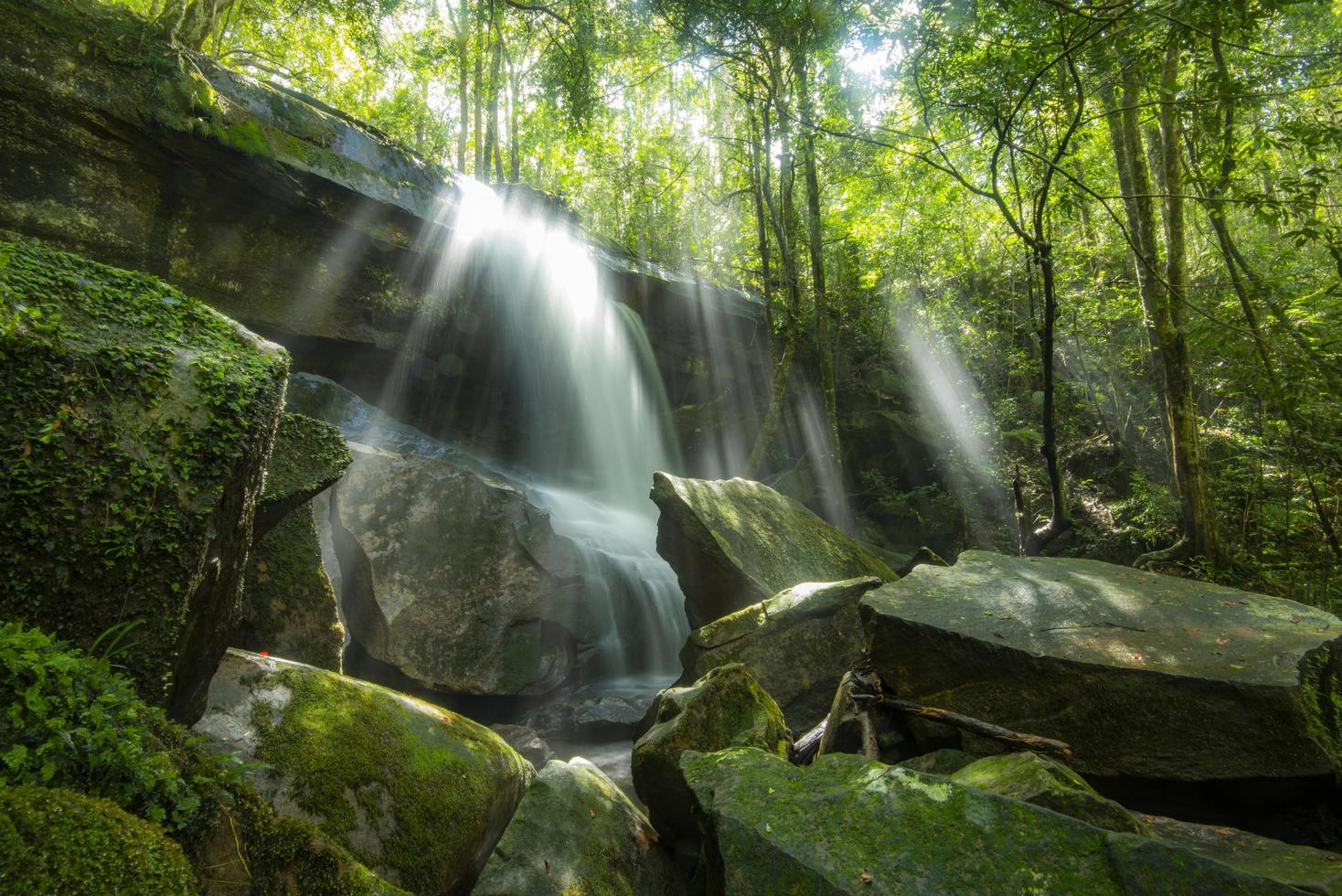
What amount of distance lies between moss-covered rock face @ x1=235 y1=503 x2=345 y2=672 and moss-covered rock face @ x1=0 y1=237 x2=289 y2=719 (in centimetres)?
176

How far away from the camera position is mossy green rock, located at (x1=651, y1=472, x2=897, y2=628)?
6320mm

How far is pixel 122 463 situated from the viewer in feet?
7.54

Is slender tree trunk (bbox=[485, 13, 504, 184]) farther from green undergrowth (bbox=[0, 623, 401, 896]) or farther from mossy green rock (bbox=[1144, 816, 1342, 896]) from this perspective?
mossy green rock (bbox=[1144, 816, 1342, 896])

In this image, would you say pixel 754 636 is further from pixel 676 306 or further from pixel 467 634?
pixel 676 306

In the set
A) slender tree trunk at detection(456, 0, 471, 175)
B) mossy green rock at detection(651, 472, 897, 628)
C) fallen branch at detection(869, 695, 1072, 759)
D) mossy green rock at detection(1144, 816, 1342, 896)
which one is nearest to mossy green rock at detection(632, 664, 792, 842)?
fallen branch at detection(869, 695, 1072, 759)

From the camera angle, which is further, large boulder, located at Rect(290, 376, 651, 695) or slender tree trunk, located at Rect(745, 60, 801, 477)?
slender tree trunk, located at Rect(745, 60, 801, 477)

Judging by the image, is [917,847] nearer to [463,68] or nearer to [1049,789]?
[1049,789]

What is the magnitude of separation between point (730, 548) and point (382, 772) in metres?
4.00

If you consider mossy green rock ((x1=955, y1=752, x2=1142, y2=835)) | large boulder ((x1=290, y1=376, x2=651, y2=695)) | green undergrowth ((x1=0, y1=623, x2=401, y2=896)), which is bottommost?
large boulder ((x1=290, y1=376, x2=651, y2=695))

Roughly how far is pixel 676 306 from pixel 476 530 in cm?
911

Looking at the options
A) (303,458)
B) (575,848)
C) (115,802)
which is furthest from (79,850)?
(303,458)

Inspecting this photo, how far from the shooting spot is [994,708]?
3465 millimetres

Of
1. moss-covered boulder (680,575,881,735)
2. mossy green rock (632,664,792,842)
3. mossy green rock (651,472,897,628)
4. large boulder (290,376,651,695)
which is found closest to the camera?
mossy green rock (632,664,792,842)

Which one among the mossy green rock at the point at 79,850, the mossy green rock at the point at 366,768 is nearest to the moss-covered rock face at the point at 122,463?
the mossy green rock at the point at 366,768
